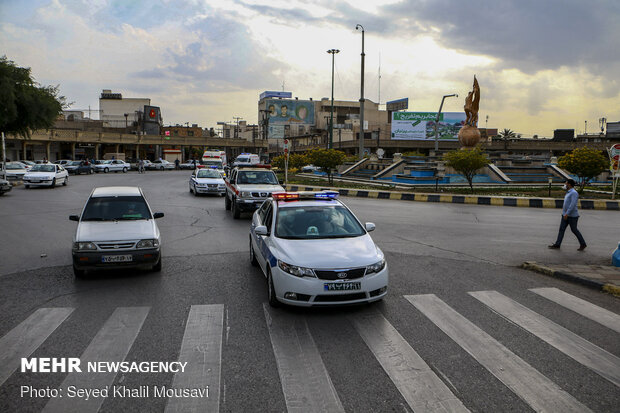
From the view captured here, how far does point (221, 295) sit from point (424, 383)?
3.90 meters

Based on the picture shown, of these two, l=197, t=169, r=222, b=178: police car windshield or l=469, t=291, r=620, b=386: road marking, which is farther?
l=197, t=169, r=222, b=178: police car windshield

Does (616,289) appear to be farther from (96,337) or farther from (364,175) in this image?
(364,175)

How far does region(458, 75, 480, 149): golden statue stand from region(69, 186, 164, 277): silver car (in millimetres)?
34889

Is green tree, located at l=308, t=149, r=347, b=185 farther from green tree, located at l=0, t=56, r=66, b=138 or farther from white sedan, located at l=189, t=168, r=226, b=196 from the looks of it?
green tree, located at l=0, t=56, r=66, b=138

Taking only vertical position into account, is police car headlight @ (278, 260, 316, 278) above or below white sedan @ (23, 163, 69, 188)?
below

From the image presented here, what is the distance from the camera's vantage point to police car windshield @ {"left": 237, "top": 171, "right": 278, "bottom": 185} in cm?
1755

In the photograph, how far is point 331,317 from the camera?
669cm

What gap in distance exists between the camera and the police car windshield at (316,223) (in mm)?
7699

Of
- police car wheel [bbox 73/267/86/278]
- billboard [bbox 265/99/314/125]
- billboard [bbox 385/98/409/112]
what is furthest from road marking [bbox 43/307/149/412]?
billboard [bbox 265/99/314/125]

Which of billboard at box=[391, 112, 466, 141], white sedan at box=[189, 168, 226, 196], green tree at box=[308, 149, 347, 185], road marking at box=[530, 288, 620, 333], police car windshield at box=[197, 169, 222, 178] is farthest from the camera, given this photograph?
billboard at box=[391, 112, 466, 141]

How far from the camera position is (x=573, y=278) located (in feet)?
29.3

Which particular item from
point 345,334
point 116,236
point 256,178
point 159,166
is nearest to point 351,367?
point 345,334

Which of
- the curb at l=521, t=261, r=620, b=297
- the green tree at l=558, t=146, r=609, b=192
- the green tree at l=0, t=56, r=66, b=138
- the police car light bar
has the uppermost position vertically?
the green tree at l=0, t=56, r=66, b=138

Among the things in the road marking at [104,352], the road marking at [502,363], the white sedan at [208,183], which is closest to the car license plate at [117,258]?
the road marking at [104,352]
